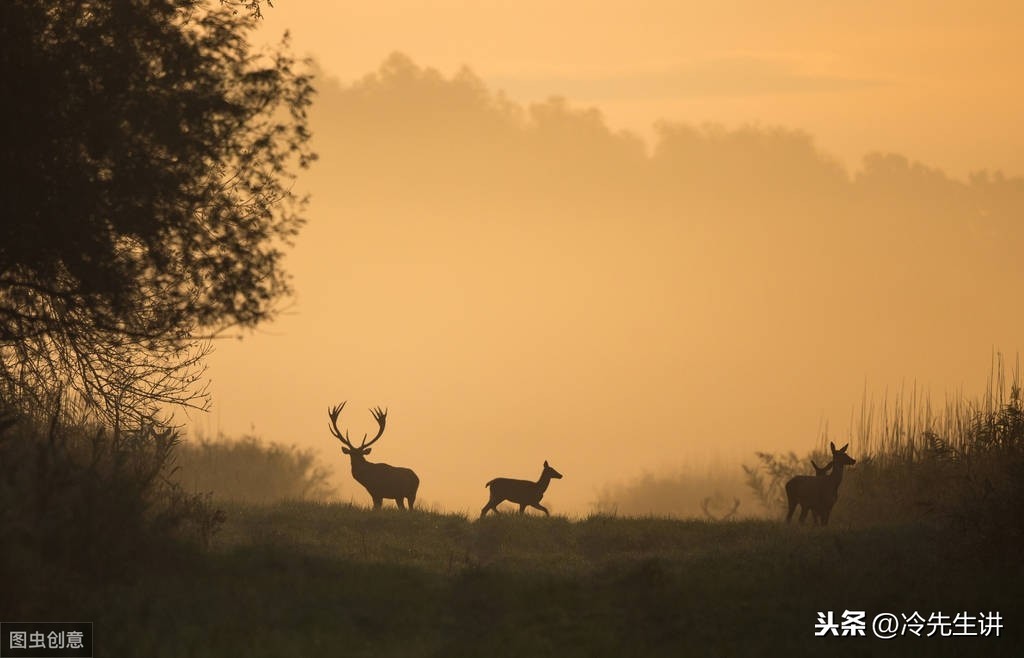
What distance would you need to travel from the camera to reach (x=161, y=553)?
705 inches

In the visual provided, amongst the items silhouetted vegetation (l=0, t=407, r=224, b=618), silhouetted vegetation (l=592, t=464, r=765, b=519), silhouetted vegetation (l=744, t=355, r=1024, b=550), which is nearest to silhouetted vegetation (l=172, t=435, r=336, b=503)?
silhouetted vegetation (l=592, t=464, r=765, b=519)

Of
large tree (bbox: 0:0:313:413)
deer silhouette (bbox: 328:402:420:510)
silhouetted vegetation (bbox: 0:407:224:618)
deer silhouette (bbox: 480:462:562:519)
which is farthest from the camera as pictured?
deer silhouette (bbox: 328:402:420:510)

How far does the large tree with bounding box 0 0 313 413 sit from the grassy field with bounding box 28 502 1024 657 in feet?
11.1

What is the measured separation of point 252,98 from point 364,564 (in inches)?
274

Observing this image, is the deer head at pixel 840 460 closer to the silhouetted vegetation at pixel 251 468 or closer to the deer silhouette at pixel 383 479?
the deer silhouette at pixel 383 479

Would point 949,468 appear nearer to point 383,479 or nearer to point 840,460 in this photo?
point 840,460

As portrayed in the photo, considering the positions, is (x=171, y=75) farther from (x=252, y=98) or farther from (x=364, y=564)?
(x=364, y=564)

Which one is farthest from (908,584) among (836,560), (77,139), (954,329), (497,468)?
(954,329)

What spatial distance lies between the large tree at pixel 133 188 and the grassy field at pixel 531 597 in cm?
337

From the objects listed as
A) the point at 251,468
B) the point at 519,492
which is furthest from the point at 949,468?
the point at 251,468

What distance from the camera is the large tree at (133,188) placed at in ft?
64.0

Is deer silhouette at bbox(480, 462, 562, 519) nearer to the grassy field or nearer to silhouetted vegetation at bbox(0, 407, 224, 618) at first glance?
the grassy field

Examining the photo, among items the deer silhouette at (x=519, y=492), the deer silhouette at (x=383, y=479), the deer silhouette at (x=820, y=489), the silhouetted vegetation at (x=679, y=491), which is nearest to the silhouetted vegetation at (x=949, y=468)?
the deer silhouette at (x=820, y=489)

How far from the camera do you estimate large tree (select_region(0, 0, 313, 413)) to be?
1952 centimetres
